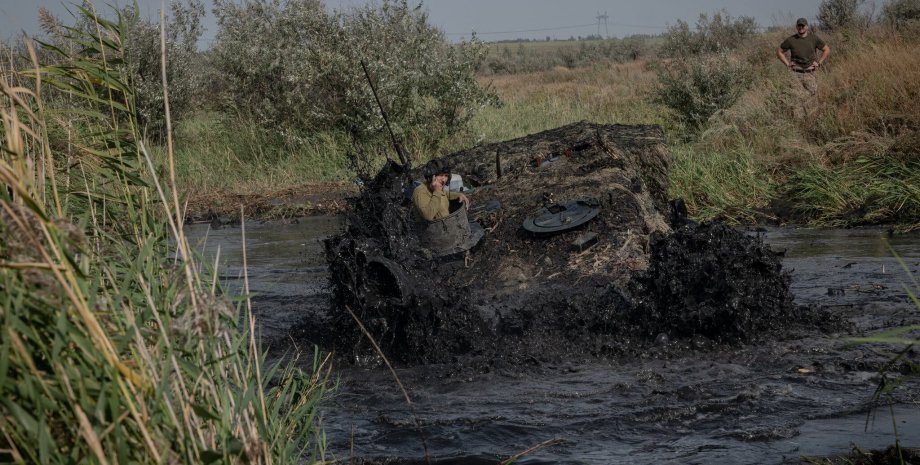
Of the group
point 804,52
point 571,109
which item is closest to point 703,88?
point 804,52

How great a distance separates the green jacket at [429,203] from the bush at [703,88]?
12739mm

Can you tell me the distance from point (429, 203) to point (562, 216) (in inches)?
64.3

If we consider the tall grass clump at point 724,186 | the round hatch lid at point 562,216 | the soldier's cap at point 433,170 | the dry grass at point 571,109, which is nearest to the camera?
the soldier's cap at point 433,170

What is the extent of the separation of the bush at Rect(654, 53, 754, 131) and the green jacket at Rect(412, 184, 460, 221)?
1274 cm

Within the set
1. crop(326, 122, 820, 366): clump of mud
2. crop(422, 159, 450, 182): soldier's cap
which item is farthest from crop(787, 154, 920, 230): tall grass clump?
crop(422, 159, 450, 182): soldier's cap

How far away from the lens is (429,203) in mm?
9875

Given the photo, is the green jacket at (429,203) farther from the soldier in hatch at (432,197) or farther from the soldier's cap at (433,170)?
the soldier's cap at (433,170)

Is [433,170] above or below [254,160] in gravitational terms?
below

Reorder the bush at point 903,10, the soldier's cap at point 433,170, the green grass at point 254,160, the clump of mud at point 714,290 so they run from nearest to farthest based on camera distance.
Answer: the clump of mud at point 714,290
the soldier's cap at point 433,170
the green grass at point 254,160
the bush at point 903,10

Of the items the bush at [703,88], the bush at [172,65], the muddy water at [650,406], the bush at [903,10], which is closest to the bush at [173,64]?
the bush at [172,65]

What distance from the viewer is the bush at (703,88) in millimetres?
22031

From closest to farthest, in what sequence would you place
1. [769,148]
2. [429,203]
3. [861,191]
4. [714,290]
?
[714,290] < [429,203] < [861,191] < [769,148]

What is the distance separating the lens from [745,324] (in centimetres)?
826

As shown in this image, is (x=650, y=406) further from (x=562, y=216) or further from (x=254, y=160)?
(x=254, y=160)
